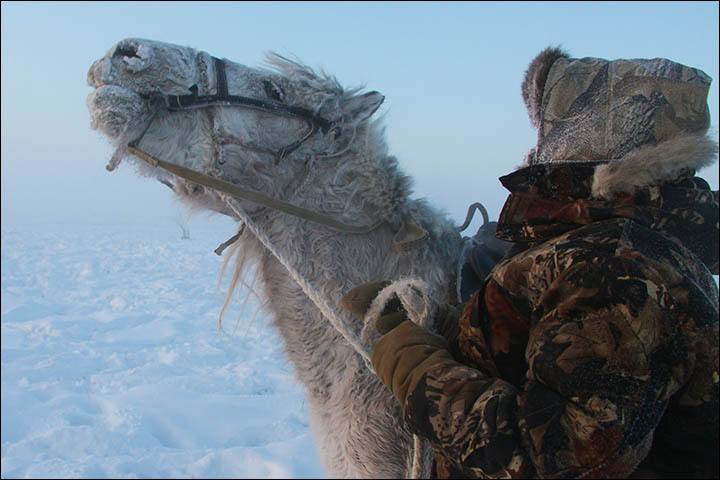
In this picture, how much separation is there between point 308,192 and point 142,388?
11.4 feet

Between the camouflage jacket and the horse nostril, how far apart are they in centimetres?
152

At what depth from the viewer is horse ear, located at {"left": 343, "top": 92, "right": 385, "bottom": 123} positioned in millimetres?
2059

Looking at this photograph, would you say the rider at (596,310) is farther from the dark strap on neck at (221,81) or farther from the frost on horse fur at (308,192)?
the dark strap on neck at (221,81)

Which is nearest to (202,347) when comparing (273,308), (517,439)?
(273,308)

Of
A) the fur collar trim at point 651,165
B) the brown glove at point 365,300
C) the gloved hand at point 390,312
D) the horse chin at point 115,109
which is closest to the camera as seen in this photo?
the fur collar trim at point 651,165

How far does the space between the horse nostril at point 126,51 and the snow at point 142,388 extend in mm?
1116

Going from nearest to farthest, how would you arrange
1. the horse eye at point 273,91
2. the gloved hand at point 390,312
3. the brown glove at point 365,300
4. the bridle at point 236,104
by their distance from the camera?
the gloved hand at point 390,312 < the brown glove at point 365,300 < the bridle at point 236,104 < the horse eye at point 273,91

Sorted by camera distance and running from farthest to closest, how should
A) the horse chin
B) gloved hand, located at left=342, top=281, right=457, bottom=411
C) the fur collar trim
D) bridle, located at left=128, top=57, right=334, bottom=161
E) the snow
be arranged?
the snow
bridle, located at left=128, top=57, right=334, bottom=161
the horse chin
gloved hand, located at left=342, top=281, right=457, bottom=411
the fur collar trim

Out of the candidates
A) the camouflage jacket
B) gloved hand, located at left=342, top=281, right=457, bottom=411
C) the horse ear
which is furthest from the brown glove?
the horse ear

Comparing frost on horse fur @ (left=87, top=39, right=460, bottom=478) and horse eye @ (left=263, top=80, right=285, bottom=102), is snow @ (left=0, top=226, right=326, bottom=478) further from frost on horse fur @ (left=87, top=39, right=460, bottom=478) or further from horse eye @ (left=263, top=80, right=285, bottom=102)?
horse eye @ (left=263, top=80, right=285, bottom=102)

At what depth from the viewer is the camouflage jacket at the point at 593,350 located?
0.80 meters

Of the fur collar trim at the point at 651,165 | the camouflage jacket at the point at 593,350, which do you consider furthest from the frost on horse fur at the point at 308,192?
the fur collar trim at the point at 651,165

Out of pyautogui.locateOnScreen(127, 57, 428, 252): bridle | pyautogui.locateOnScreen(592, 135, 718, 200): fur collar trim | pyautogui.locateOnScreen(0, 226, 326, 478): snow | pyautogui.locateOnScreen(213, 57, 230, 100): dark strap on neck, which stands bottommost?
pyautogui.locateOnScreen(0, 226, 326, 478): snow

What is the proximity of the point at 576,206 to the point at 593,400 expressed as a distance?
1.27ft
